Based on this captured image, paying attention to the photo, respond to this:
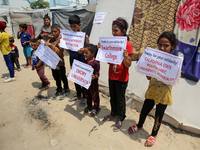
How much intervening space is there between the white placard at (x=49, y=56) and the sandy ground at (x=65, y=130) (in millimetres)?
1094

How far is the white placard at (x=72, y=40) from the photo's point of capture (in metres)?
2.54

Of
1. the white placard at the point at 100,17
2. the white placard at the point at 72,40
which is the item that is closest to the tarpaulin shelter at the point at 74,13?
the white placard at the point at 100,17

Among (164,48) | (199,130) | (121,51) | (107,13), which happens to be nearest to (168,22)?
(164,48)

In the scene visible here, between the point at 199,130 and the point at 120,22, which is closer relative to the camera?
the point at 120,22

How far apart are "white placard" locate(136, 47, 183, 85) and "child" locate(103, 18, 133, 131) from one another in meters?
0.25

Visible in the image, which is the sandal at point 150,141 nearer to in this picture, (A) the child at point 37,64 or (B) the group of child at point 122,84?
(B) the group of child at point 122,84

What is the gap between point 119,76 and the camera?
2.06 meters

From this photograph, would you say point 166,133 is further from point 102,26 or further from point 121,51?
point 102,26

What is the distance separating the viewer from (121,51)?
1.78 m

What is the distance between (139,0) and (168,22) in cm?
97

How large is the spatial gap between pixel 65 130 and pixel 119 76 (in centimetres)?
147

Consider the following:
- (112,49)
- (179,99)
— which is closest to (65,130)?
(112,49)

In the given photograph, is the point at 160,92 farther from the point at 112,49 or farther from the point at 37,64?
the point at 37,64

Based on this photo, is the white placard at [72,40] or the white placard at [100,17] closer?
the white placard at [72,40]
